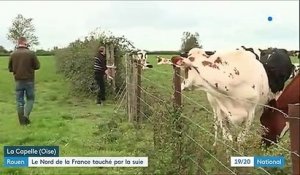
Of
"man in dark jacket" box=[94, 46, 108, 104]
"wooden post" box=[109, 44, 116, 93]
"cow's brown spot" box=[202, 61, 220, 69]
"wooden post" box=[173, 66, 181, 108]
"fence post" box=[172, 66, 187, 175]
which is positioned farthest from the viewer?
"wooden post" box=[109, 44, 116, 93]

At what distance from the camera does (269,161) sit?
5.23m

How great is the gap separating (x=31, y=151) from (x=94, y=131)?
10.7ft

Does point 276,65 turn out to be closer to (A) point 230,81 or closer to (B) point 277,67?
(B) point 277,67

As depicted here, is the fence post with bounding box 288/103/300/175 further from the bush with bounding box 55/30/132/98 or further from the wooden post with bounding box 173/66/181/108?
the bush with bounding box 55/30/132/98

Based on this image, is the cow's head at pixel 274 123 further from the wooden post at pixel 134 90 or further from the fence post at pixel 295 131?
the wooden post at pixel 134 90

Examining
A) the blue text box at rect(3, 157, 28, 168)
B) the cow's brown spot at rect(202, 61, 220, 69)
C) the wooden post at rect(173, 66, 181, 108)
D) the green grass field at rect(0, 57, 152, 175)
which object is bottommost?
the green grass field at rect(0, 57, 152, 175)

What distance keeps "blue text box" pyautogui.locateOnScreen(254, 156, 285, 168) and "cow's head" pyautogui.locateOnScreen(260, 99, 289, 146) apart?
1990 millimetres

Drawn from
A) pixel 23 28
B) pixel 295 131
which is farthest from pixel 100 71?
pixel 23 28

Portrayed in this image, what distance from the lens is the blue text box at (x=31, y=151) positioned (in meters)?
7.23

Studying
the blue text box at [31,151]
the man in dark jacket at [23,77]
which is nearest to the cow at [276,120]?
the blue text box at [31,151]

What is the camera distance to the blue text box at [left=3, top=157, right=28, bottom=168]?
6.90m
